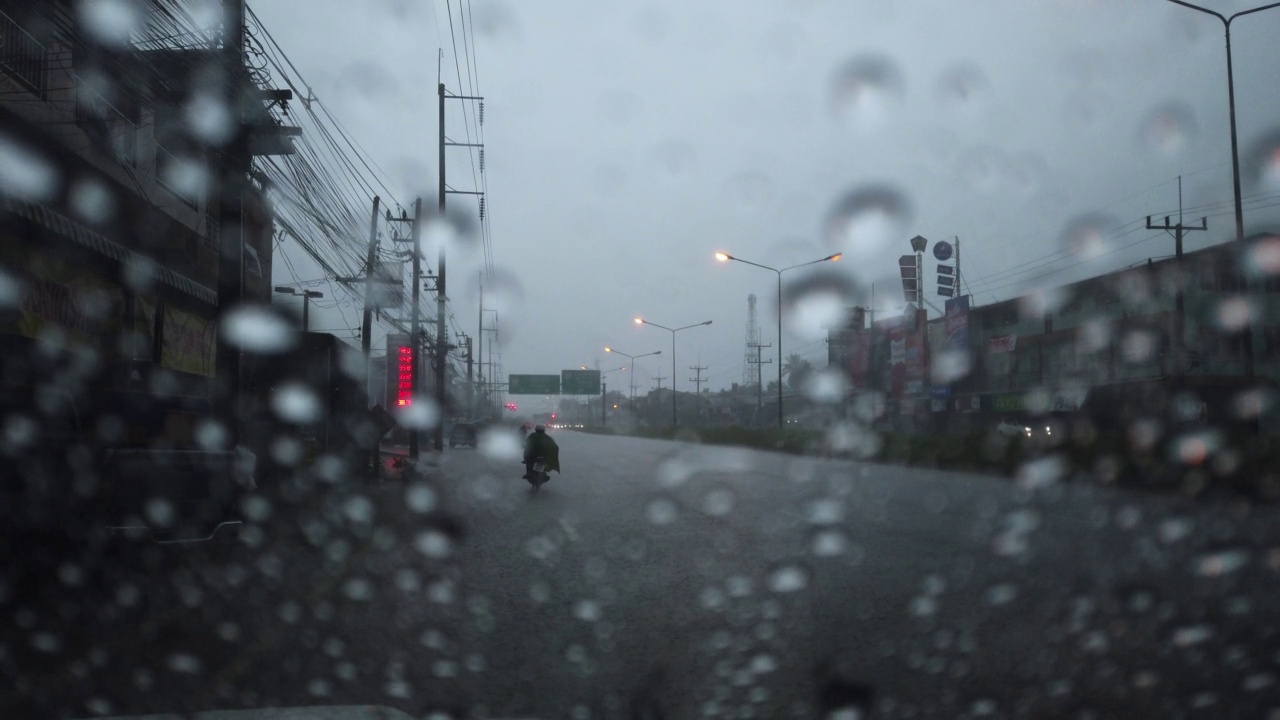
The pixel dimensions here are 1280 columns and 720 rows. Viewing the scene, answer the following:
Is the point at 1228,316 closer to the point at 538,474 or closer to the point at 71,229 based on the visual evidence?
the point at 538,474

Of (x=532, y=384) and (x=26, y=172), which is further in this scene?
(x=532, y=384)

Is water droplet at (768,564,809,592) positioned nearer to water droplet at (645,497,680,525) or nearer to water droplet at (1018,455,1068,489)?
water droplet at (645,497,680,525)

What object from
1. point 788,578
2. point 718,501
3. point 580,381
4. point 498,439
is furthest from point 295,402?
point 580,381

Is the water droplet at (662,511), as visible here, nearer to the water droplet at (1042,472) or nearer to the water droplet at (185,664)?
the water droplet at (185,664)

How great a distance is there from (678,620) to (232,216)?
824cm

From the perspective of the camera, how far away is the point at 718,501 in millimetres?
15547

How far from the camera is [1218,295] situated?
41406 mm

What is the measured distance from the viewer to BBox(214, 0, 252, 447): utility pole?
39.6 feet

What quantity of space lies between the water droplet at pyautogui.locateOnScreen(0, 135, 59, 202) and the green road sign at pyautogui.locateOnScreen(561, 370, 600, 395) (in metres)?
55.1

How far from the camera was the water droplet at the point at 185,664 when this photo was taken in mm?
5469

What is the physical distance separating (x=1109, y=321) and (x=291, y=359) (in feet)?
121

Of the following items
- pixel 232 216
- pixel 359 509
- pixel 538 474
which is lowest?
pixel 359 509

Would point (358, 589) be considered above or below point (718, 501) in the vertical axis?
below

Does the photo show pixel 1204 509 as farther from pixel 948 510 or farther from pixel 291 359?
pixel 291 359
